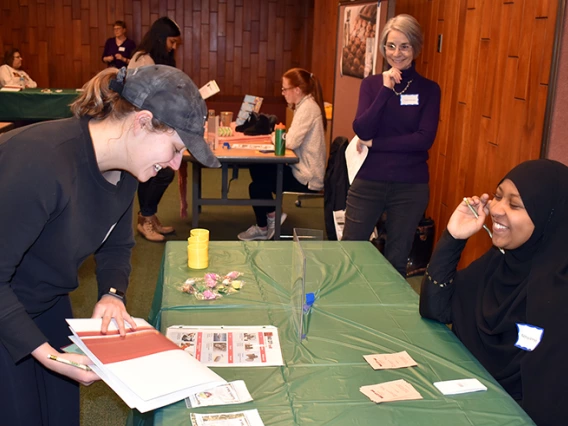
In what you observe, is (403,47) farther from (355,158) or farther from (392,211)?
(392,211)

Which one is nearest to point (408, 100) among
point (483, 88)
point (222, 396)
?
point (483, 88)

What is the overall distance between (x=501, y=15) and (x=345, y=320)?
237cm

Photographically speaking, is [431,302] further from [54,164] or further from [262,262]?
[54,164]

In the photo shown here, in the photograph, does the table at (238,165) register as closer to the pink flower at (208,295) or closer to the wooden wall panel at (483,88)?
the wooden wall panel at (483,88)

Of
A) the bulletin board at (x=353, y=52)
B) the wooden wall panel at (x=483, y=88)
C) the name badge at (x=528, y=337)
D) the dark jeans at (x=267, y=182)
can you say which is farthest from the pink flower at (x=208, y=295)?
the bulletin board at (x=353, y=52)

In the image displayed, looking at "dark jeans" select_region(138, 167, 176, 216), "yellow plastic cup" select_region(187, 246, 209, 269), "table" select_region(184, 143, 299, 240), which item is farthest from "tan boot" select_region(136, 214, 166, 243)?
"yellow plastic cup" select_region(187, 246, 209, 269)

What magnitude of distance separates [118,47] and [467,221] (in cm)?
853

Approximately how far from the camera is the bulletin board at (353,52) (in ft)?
16.1

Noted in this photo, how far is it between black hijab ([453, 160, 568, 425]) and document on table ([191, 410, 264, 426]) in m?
0.75

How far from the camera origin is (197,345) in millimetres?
1694

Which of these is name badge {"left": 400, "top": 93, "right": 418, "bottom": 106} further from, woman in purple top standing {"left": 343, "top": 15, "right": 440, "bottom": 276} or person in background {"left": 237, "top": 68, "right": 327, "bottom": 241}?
person in background {"left": 237, "top": 68, "right": 327, "bottom": 241}

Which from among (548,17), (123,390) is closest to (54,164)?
(123,390)

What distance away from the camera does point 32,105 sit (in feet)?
24.0

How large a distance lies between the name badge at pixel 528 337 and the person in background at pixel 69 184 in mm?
932
